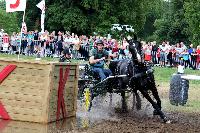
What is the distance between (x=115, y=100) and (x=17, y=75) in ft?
18.9

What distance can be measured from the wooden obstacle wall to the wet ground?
313 mm

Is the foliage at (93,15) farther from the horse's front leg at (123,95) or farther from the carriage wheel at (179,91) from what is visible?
the horse's front leg at (123,95)

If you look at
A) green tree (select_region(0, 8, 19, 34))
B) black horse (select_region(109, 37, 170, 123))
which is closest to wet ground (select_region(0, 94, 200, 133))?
black horse (select_region(109, 37, 170, 123))

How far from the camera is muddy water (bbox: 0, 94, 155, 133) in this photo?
1116cm

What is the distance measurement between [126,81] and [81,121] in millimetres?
2227

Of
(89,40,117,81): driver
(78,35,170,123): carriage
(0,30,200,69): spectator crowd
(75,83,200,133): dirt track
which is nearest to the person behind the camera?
(75,83,200,133): dirt track

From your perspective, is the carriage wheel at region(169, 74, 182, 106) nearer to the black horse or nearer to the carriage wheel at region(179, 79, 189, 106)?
the carriage wheel at region(179, 79, 189, 106)

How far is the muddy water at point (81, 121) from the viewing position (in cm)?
1116

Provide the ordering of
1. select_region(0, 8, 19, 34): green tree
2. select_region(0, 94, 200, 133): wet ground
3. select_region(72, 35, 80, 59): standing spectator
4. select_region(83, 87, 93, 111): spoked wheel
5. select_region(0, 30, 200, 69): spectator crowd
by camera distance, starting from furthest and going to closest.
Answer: select_region(0, 8, 19, 34): green tree, select_region(72, 35, 80, 59): standing spectator, select_region(0, 30, 200, 69): spectator crowd, select_region(83, 87, 93, 111): spoked wheel, select_region(0, 94, 200, 133): wet ground

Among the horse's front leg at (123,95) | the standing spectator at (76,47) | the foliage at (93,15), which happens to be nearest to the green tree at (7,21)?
the foliage at (93,15)

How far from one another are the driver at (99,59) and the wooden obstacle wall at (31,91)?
2339 millimetres

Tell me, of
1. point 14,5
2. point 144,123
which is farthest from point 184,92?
point 14,5

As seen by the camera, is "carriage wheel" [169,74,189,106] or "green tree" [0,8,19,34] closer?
"carriage wheel" [169,74,189,106]

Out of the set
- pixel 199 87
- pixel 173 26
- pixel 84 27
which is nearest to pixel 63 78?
pixel 199 87
